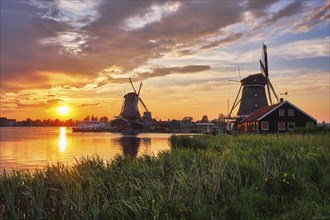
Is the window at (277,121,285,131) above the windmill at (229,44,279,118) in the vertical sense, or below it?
below

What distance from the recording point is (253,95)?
72188 millimetres

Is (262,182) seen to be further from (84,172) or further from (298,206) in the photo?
(84,172)

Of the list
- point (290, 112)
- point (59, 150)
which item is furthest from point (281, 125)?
point (59, 150)

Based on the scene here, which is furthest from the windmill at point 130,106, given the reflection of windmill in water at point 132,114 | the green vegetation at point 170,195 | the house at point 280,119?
the green vegetation at point 170,195

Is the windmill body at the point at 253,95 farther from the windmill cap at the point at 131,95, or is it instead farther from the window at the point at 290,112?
the windmill cap at the point at 131,95

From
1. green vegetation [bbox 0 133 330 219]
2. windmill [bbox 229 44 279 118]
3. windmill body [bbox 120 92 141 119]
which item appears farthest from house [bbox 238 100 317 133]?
windmill body [bbox 120 92 141 119]

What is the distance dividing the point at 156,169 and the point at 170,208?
3.96 m

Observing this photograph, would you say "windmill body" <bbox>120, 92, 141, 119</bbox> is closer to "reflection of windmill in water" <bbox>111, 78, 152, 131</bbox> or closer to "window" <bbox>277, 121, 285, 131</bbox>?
"reflection of windmill in water" <bbox>111, 78, 152, 131</bbox>

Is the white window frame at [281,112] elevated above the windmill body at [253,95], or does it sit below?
below

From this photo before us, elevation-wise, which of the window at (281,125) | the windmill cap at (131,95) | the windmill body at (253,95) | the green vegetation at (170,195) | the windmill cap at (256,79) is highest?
the windmill cap at (131,95)

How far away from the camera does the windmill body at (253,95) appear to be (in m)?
71.7

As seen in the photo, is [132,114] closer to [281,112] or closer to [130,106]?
[130,106]

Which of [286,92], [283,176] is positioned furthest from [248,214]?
[286,92]

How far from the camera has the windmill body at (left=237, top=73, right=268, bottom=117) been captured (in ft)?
235
